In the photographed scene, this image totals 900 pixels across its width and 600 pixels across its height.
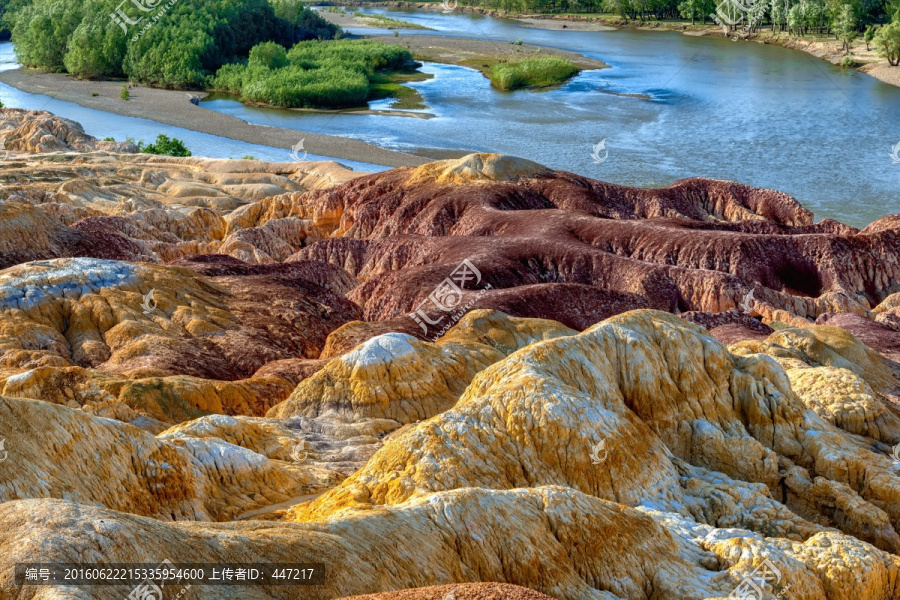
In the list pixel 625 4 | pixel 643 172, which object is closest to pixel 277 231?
pixel 643 172

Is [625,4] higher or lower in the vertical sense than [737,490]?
higher

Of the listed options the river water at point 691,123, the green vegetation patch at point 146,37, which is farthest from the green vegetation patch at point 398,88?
the green vegetation patch at point 146,37

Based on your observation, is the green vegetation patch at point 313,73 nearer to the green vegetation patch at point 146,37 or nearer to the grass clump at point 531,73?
the green vegetation patch at point 146,37

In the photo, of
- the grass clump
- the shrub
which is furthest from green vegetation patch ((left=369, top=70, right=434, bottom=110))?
the shrub

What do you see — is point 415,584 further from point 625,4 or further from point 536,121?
point 625,4

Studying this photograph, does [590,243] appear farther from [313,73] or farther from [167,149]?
[313,73]

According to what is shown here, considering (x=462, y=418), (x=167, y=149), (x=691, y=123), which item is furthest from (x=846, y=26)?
(x=462, y=418)

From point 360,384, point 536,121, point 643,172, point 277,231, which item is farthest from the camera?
point 536,121

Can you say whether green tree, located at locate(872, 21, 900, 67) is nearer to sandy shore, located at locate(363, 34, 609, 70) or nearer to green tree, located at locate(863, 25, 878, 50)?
green tree, located at locate(863, 25, 878, 50)
